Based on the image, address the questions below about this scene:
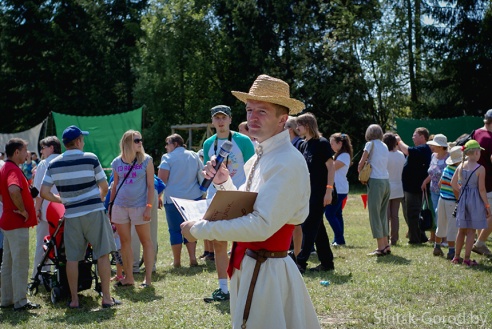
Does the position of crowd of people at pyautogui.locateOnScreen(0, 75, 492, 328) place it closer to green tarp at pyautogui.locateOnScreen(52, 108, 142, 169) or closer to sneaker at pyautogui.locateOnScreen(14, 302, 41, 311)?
sneaker at pyautogui.locateOnScreen(14, 302, 41, 311)

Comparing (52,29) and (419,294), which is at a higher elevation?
(52,29)

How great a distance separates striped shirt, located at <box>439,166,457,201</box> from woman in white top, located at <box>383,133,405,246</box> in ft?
→ 5.63

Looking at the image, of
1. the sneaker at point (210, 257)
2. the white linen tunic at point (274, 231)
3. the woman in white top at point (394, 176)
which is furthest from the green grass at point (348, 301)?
the white linen tunic at point (274, 231)

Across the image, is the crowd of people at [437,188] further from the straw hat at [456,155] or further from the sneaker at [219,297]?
the sneaker at [219,297]

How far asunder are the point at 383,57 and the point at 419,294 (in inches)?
889

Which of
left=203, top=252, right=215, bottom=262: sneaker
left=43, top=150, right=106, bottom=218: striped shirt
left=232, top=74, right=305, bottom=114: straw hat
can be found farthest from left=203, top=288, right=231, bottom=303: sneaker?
left=232, top=74, right=305, bottom=114: straw hat

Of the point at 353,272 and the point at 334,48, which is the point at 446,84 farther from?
the point at 353,272

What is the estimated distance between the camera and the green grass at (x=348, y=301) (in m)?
5.67

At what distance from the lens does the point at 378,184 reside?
9383mm

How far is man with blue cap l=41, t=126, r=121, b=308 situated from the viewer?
6328 mm

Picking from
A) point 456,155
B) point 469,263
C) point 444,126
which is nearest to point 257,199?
point 469,263

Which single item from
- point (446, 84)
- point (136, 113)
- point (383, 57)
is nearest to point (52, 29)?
point (136, 113)

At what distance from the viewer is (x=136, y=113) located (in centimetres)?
2214

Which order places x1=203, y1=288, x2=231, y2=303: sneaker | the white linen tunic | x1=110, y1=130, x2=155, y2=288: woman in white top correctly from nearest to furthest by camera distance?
the white linen tunic, x1=203, y1=288, x2=231, y2=303: sneaker, x1=110, y1=130, x2=155, y2=288: woman in white top
